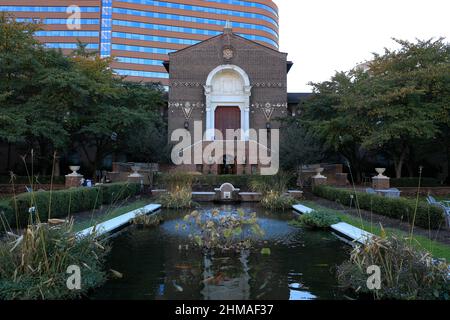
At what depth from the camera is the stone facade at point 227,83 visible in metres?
32.2

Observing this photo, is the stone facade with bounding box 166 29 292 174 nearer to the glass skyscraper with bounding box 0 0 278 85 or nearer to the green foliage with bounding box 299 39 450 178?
the green foliage with bounding box 299 39 450 178

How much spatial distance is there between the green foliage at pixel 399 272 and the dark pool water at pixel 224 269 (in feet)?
1.33

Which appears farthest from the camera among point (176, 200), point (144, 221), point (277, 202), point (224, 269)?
point (277, 202)

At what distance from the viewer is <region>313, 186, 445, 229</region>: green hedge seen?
10.0 metres

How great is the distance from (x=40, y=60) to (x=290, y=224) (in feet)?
60.0

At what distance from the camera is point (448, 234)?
9.28 m

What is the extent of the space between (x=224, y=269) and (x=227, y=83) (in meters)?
28.2

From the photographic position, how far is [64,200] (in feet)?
40.2

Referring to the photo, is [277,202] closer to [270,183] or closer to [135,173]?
[270,183]

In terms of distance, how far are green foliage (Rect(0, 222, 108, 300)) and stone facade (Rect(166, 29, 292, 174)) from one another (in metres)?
26.7

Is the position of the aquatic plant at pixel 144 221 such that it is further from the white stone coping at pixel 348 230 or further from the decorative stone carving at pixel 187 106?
the decorative stone carving at pixel 187 106

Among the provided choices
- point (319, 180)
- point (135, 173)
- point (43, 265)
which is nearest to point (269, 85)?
point (319, 180)

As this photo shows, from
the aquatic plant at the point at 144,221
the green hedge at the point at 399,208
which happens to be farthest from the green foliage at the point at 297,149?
the aquatic plant at the point at 144,221

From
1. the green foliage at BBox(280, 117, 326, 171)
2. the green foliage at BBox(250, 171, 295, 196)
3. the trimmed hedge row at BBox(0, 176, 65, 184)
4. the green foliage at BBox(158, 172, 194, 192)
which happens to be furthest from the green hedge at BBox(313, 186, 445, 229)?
the trimmed hedge row at BBox(0, 176, 65, 184)
